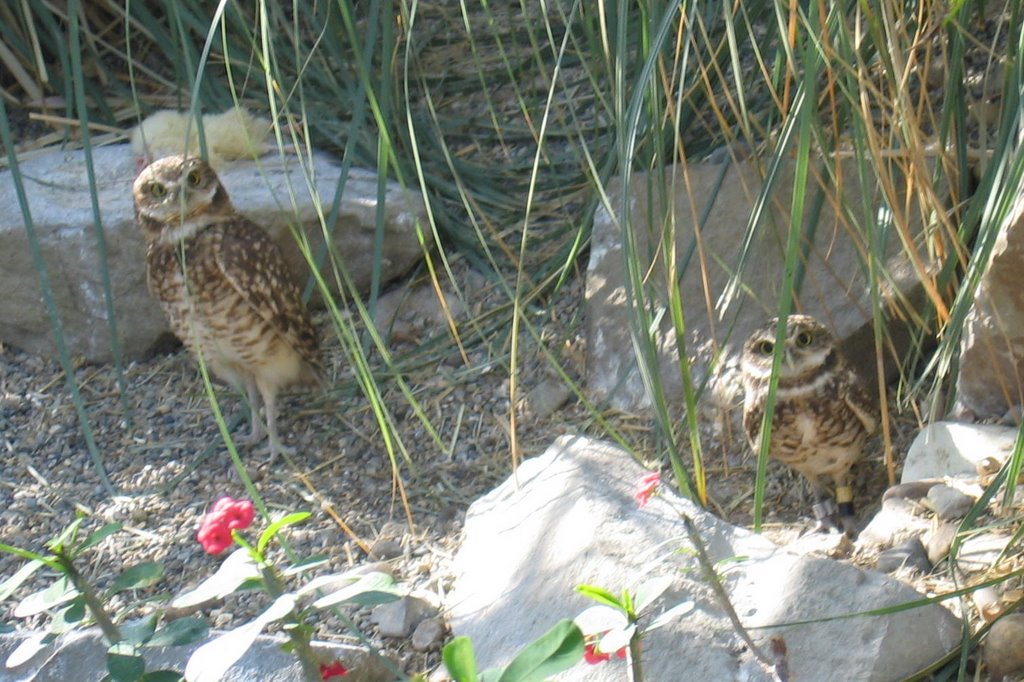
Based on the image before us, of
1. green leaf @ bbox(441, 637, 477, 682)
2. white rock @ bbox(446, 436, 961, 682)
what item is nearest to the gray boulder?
white rock @ bbox(446, 436, 961, 682)

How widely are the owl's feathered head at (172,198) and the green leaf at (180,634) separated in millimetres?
2144

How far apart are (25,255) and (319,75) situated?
1.13 metres

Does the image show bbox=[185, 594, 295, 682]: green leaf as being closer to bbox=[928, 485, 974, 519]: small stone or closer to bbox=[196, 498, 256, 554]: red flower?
bbox=[196, 498, 256, 554]: red flower

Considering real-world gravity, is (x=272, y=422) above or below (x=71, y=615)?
below

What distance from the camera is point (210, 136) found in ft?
14.7

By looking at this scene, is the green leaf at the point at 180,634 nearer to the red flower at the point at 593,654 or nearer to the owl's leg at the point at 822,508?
the red flower at the point at 593,654

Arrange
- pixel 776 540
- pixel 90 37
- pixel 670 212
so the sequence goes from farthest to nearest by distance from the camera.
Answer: pixel 90 37 < pixel 776 540 < pixel 670 212

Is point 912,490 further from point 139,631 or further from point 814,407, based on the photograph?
point 139,631

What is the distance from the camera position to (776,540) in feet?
10.4

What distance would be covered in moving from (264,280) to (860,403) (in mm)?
1757

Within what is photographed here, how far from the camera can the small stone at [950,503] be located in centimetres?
291

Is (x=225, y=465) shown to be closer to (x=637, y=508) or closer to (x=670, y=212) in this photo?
(x=637, y=508)

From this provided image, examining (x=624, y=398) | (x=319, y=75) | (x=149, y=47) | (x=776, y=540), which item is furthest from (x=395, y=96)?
(x=776, y=540)

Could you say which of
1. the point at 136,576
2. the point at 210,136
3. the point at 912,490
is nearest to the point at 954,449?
the point at 912,490
